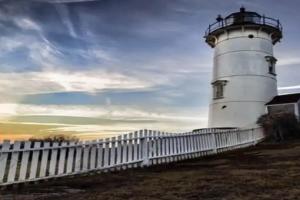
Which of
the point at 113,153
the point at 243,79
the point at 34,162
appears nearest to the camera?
the point at 34,162

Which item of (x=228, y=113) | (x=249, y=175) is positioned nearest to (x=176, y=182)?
(x=249, y=175)

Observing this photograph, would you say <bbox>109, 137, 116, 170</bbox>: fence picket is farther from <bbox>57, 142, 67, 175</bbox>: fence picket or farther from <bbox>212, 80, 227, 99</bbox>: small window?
<bbox>212, 80, 227, 99</bbox>: small window

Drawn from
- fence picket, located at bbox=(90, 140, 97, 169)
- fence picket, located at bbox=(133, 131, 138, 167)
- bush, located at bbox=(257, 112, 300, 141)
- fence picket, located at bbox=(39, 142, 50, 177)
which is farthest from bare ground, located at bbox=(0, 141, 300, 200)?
bush, located at bbox=(257, 112, 300, 141)

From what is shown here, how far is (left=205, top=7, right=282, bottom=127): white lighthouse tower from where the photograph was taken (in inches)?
1042

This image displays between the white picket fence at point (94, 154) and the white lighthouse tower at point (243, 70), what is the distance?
11.6 m

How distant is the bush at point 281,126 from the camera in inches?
901

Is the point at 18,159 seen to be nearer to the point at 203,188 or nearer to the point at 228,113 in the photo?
the point at 203,188

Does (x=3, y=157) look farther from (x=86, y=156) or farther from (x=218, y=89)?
(x=218, y=89)

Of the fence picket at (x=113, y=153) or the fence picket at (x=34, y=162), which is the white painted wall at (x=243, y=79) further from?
the fence picket at (x=34, y=162)

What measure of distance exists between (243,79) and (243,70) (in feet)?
2.40

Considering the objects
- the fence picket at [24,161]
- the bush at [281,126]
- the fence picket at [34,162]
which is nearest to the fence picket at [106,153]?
the fence picket at [34,162]

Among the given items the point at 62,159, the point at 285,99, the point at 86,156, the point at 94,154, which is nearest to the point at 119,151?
the point at 94,154

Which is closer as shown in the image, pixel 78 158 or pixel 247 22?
pixel 78 158

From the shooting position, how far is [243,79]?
26750 mm
